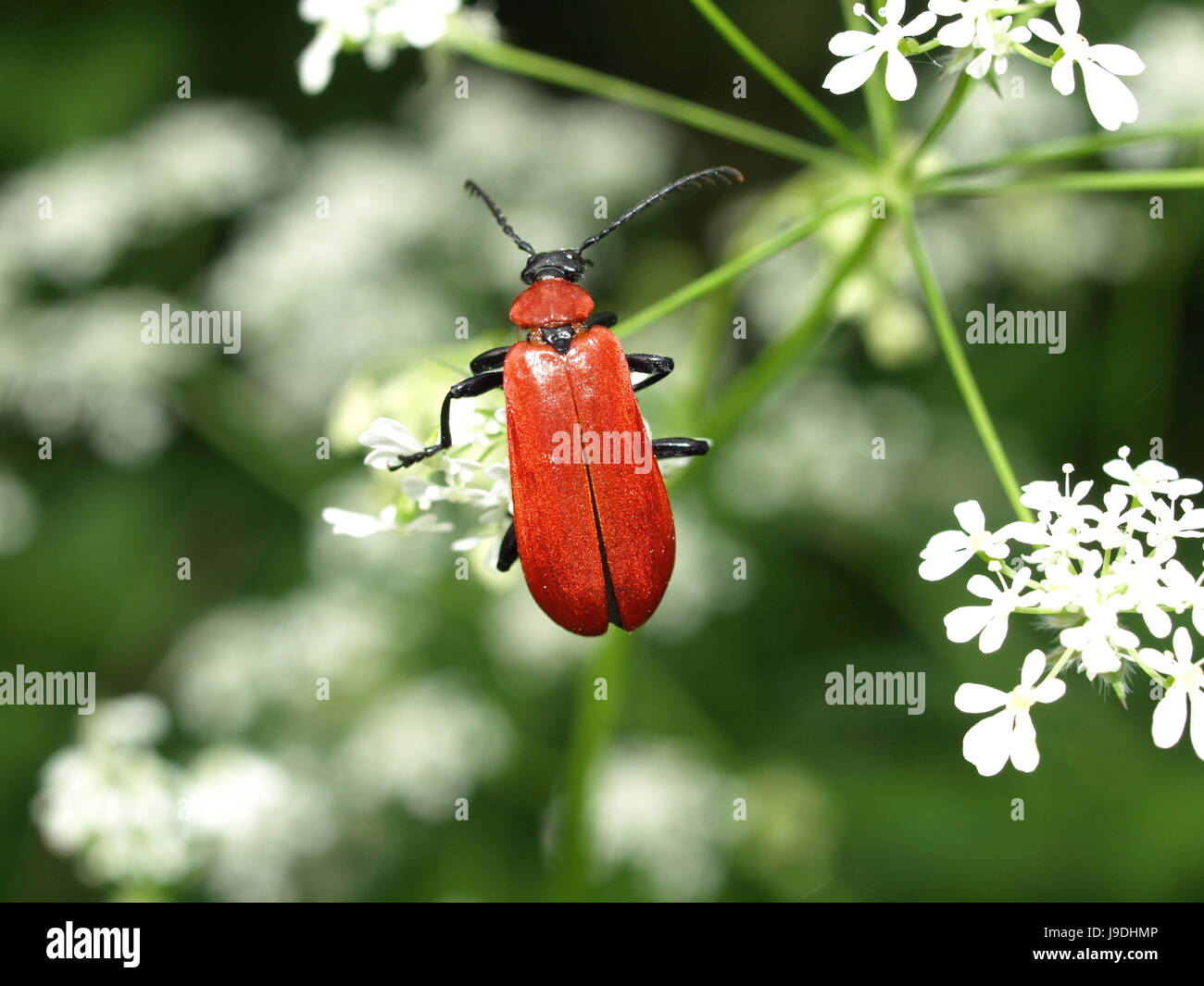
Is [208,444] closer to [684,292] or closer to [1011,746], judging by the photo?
[684,292]

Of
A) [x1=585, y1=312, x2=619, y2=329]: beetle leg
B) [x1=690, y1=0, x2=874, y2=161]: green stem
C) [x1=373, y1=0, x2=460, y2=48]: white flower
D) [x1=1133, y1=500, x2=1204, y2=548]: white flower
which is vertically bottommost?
[x1=1133, y1=500, x2=1204, y2=548]: white flower

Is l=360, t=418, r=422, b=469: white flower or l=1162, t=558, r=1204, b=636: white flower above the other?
l=360, t=418, r=422, b=469: white flower

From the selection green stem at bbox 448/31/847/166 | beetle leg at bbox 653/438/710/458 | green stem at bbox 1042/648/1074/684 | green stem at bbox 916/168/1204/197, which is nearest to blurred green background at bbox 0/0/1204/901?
green stem at bbox 448/31/847/166

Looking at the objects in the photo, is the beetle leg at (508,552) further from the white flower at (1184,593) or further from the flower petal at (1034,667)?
the white flower at (1184,593)

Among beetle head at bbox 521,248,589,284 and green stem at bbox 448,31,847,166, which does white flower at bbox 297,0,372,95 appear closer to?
green stem at bbox 448,31,847,166

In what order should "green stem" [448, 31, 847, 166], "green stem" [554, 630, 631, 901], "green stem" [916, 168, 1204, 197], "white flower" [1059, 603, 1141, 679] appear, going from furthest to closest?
"green stem" [554, 630, 631, 901], "green stem" [448, 31, 847, 166], "green stem" [916, 168, 1204, 197], "white flower" [1059, 603, 1141, 679]

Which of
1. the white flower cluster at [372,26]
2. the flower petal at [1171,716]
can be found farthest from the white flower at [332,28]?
the flower petal at [1171,716]

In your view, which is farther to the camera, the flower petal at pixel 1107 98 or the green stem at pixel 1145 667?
the flower petal at pixel 1107 98
